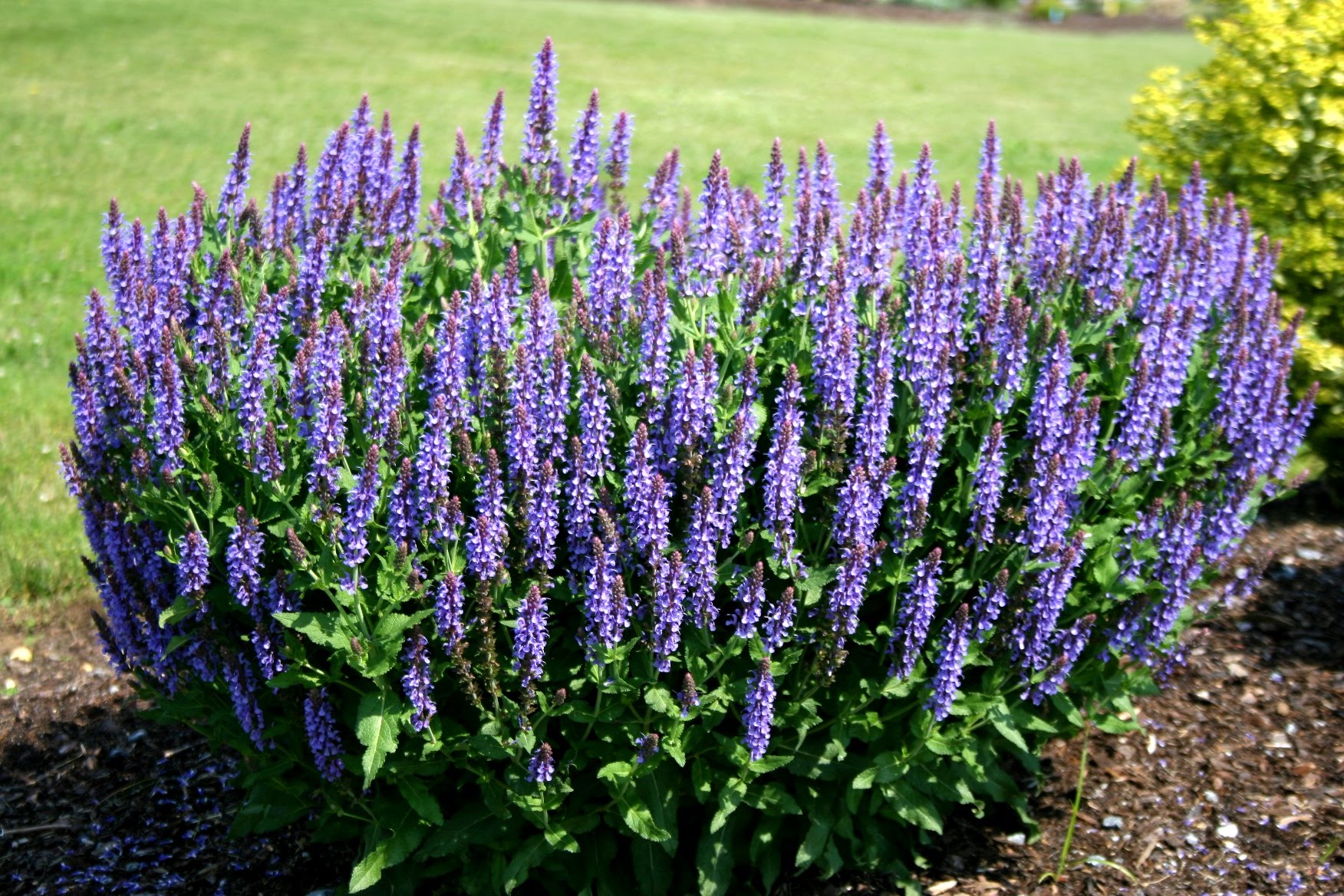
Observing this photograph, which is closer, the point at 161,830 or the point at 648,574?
the point at 648,574

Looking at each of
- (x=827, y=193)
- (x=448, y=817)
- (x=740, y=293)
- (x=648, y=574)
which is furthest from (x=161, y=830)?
(x=827, y=193)

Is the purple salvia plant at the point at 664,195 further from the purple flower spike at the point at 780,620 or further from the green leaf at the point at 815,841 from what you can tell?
the green leaf at the point at 815,841

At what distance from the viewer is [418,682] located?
12.4ft

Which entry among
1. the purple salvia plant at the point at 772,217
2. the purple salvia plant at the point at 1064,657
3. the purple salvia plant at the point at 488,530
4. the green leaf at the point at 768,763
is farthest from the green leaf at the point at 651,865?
the purple salvia plant at the point at 772,217

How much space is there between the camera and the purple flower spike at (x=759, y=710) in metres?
3.84

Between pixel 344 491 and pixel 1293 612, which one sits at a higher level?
pixel 344 491

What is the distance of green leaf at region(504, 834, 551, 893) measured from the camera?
4.14 metres

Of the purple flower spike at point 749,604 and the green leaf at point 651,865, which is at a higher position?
the purple flower spike at point 749,604

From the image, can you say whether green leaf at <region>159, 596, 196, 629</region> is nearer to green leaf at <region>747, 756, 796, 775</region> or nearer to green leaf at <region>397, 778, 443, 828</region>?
green leaf at <region>397, 778, 443, 828</region>

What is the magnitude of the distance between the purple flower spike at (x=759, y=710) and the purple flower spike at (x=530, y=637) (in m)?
0.61

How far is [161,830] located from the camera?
5.23 meters

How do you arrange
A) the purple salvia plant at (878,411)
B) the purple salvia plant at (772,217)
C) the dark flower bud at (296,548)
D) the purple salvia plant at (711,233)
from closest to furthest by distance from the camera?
the dark flower bud at (296,548) < the purple salvia plant at (878,411) < the purple salvia plant at (711,233) < the purple salvia plant at (772,217)

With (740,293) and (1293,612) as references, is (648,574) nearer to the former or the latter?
(740,293)

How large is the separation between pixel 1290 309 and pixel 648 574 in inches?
181
